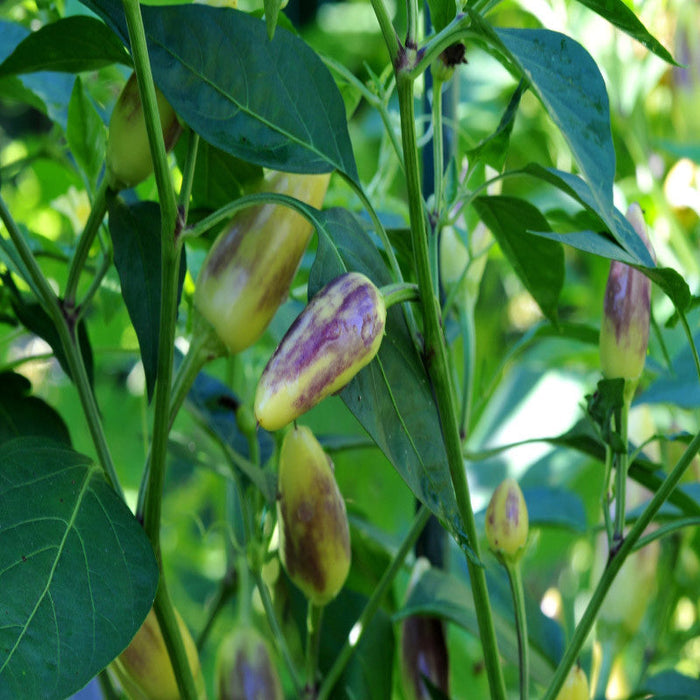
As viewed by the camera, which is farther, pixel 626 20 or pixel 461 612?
pixel 461 612

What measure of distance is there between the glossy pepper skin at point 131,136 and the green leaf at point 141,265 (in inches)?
0.7

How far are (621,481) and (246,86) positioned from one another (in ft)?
0.47

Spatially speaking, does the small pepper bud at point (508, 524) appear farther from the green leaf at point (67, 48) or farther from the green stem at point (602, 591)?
the green leaf at point (67, 48)

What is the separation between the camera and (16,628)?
197 millimetres

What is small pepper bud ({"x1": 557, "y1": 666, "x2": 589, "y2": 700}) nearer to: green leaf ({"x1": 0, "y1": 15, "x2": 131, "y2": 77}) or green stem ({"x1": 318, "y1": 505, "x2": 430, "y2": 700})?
green stem ({"x1": 318, "y1": 505, "x2": 430, "y2": 700})

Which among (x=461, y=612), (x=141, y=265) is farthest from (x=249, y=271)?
(x=461, y=612)

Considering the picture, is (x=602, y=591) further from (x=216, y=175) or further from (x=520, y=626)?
(x=216, y=175)

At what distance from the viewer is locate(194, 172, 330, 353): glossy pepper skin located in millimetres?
236

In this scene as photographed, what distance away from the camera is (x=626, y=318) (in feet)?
0.85

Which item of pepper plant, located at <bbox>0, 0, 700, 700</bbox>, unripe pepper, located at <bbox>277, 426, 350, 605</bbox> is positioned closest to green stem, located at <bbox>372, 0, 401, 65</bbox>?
pepper plant, located at <bbox>0, 0, 700, 700</bbox>

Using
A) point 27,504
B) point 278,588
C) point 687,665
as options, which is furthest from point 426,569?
point 687,665

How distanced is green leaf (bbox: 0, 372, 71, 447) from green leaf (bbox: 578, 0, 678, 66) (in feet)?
0.68

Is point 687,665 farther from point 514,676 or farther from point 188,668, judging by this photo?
point 188,668

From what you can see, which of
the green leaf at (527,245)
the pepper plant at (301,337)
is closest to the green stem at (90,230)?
the pepper plant at (301,337)
